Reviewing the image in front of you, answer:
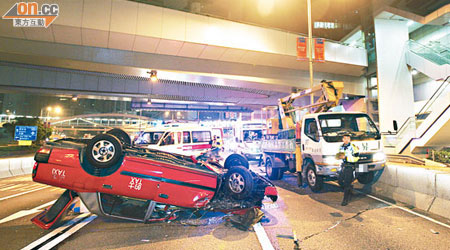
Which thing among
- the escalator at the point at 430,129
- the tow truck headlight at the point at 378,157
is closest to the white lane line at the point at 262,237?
the tow truck headlight at the point at 378,157

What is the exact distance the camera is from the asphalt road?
340 centimetres

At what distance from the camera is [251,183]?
448cm

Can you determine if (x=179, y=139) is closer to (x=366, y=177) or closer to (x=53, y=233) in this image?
(x=53, y=233)

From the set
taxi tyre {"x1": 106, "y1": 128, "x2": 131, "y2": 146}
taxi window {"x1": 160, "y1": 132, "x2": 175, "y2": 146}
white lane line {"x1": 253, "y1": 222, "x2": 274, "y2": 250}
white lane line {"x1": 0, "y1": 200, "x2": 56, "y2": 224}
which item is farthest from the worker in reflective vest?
taxi window {"x1": 160, "y1": 132, "x2": 175, "y2": 146}

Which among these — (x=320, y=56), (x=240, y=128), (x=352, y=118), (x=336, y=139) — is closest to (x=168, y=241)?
(x=336, y=139)

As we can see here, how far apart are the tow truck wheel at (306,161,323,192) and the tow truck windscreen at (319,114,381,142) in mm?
1156

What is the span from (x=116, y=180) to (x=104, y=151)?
1.98 feet

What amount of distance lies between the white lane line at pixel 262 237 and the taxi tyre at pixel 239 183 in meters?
0.64

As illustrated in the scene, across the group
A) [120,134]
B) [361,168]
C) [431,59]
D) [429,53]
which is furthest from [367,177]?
Result: [429,53]

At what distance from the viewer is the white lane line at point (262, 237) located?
333 cm

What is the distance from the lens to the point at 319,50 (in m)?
12.3

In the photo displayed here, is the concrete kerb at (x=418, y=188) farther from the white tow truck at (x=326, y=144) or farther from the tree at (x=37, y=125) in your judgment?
the tree at (x=37, y=125)

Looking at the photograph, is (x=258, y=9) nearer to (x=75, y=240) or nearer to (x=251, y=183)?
(x=251, y=183)

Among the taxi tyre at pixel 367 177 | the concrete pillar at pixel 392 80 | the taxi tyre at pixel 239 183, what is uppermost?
the concrete pillar at pixel 392 80
